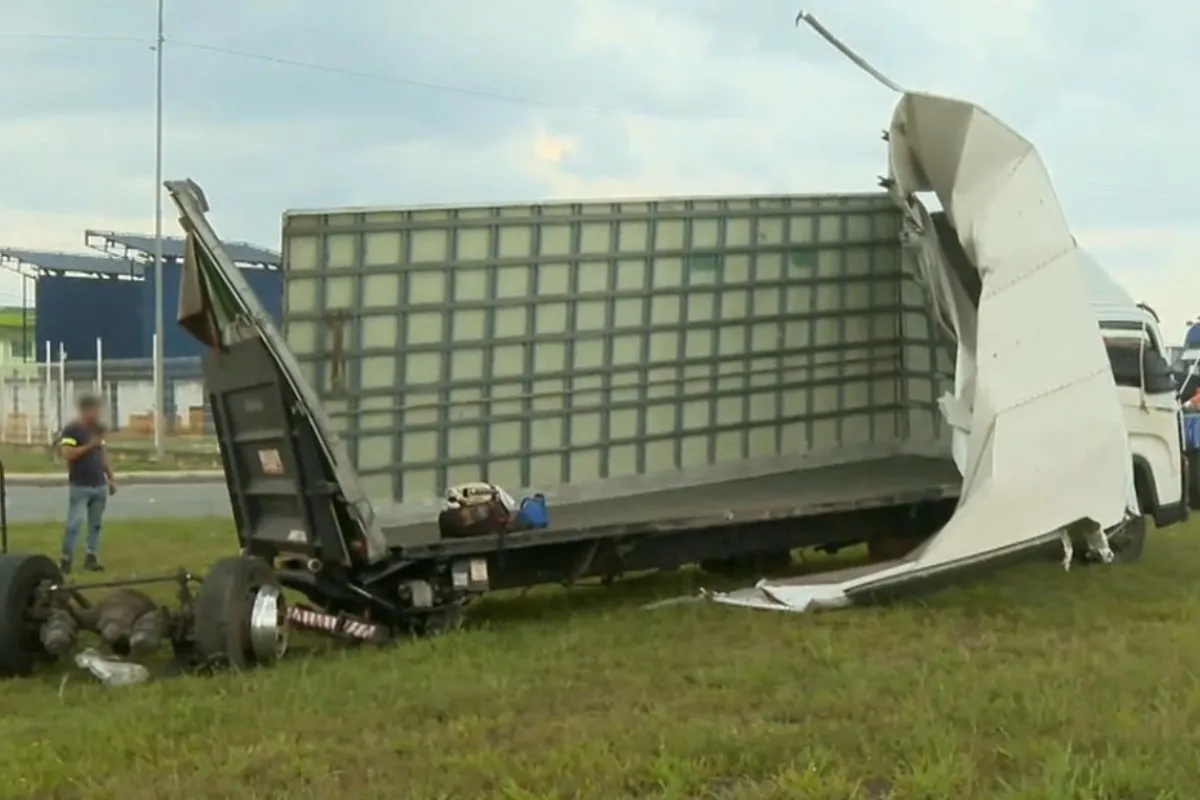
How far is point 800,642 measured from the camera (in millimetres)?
8461

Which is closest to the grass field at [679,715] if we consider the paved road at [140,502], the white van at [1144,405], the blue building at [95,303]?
the white van at [1144,405]

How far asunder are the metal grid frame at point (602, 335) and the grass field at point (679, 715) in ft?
5.68

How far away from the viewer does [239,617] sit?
26.3 feet

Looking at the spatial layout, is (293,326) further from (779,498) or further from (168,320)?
(168,320)

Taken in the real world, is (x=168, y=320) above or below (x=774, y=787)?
above

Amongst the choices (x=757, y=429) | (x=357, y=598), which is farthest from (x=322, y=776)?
(x=757, y=429)

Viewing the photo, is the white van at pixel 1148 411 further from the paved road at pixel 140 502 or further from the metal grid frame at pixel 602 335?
the paved road at pixel 140 502

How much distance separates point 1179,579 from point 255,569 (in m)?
6.96

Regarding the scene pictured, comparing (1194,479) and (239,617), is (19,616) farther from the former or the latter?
(1194,479)

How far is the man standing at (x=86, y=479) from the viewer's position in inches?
519

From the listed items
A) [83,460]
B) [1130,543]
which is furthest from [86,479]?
[1130,543]

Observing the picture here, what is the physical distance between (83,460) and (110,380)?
20171 millimetres

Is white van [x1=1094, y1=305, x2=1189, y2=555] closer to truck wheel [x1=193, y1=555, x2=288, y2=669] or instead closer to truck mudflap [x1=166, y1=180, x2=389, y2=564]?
truck mudflap [x1=166, y1=180, x2=389, y2=564]

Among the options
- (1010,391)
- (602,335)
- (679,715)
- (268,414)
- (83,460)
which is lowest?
(679,715)
